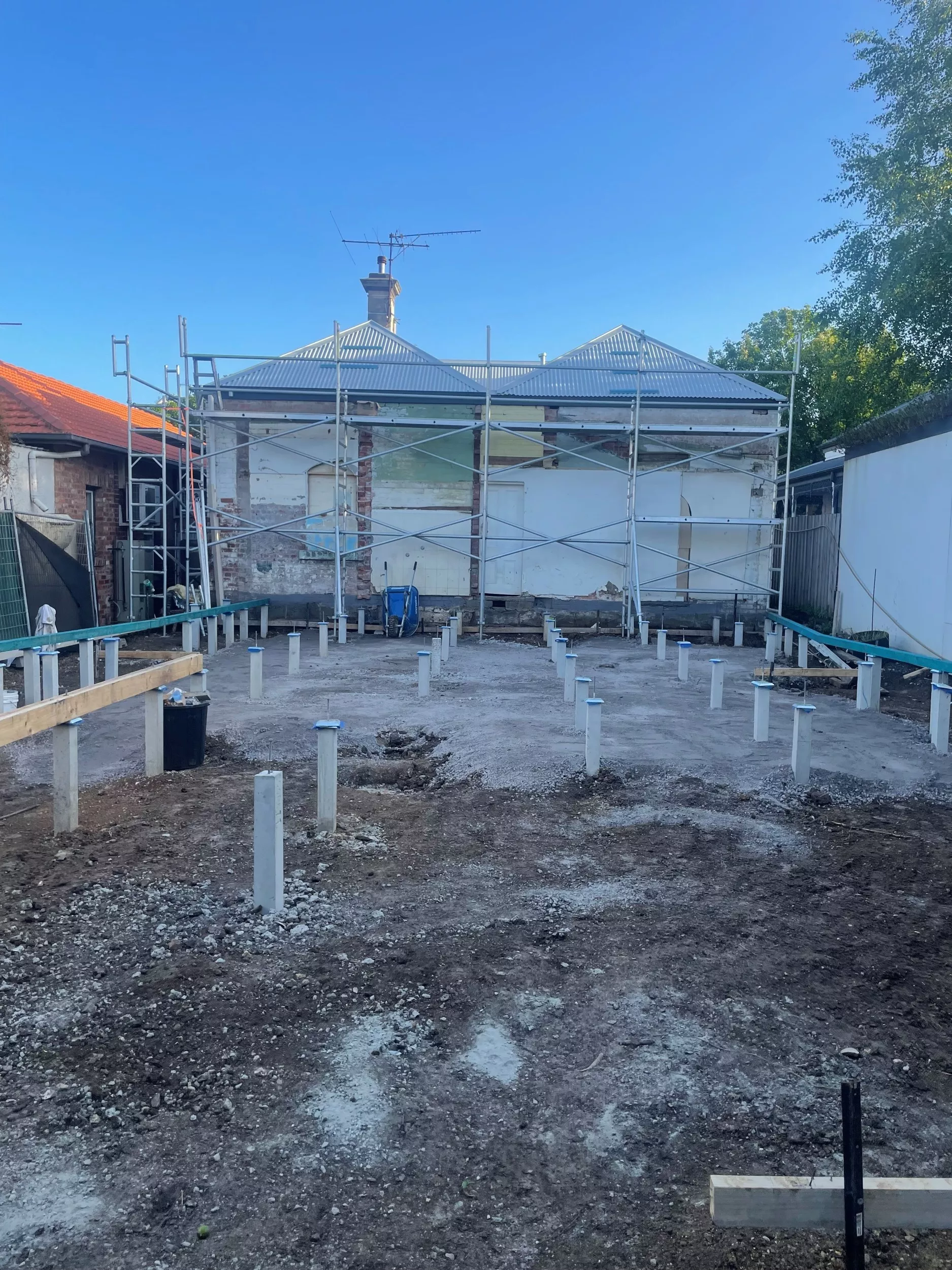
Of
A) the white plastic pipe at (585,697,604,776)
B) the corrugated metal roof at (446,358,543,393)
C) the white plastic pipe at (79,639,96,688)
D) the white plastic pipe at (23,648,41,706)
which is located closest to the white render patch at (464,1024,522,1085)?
the white plastic pipe at (585,697,604,776)

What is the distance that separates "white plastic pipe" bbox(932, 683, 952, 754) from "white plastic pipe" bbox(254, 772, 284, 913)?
6.02 m

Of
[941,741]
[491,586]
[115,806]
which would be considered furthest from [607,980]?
[491,586]

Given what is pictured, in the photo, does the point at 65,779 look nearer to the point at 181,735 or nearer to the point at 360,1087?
the point at 181,735

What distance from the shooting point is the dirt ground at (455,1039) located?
2615 mm

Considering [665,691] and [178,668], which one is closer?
[178,668]

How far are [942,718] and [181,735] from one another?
635cm

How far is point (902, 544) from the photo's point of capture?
14000 mm

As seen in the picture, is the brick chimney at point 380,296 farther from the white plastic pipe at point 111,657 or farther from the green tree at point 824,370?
the white plastic pipe at point 111,657

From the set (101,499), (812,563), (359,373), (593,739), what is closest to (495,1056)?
(593,739)

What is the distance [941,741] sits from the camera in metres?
8.11

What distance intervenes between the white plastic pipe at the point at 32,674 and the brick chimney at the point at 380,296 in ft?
54.1

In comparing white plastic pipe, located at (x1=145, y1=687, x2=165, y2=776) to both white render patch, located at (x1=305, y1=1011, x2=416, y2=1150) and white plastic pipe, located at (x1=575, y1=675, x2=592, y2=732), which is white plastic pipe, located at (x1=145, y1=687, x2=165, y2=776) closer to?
white plastic pipe, located at (x1=575, y1=675, x2=592, y2=732)

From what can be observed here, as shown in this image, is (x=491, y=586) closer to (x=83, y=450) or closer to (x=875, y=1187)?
(x=83, y=450)

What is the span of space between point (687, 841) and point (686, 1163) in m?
3.06
